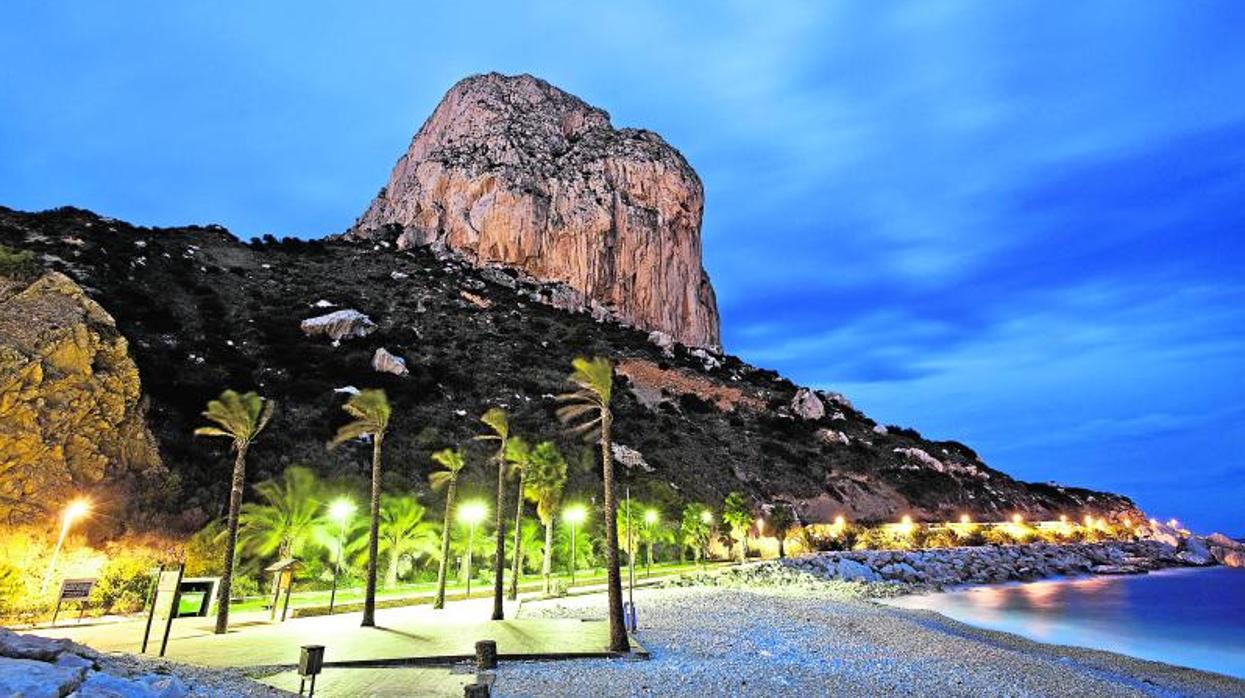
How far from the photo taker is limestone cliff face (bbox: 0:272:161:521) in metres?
20.3

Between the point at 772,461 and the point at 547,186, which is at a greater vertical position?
the point at 547,186

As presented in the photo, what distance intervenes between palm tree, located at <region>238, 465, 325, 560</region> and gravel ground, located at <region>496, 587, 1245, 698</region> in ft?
38.0

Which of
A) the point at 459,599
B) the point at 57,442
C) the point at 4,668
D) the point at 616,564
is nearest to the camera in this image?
the point at 4,668

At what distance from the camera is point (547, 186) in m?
103

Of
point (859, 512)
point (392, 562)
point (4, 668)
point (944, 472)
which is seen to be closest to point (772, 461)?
point (859, 512)

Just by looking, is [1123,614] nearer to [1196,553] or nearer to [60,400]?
[60,400]

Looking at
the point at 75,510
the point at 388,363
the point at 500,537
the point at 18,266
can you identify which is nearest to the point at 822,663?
the point at 500,537

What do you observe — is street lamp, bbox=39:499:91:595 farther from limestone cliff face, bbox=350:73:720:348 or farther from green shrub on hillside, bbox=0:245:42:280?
limestone cliff face, bbox=350:73:720:348

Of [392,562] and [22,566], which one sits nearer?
[22,566]

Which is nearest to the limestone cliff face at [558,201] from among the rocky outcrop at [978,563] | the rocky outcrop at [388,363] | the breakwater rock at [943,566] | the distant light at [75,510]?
the rocky outcrop at [388,363]

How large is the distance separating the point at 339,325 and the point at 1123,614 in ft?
217

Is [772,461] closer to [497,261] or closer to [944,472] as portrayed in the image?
[944,472]

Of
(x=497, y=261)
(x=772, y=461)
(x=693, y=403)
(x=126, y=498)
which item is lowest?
(x=126, y=498)

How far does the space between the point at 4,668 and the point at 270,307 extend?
67701 mm
